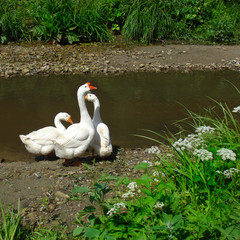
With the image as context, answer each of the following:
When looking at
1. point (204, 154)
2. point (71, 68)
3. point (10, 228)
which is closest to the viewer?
point (204, 154)

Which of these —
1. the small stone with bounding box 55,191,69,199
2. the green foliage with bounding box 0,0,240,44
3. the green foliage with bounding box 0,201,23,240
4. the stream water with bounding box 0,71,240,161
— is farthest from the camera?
the green foliage with bounding box 0,0,240,44

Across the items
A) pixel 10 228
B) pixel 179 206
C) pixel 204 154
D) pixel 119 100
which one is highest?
pixel 204 154

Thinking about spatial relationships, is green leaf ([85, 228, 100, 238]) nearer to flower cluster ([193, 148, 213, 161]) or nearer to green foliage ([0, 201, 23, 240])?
green foliage ([0, 201, 23, 240])

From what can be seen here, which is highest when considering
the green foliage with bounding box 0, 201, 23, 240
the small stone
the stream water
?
the green foliage with bounding box 0, 201, 23, 240

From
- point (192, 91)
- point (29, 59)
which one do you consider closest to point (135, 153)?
point (192, 91)

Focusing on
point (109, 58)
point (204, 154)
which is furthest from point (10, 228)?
point (109, 58)

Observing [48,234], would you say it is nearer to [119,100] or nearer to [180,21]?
[119,100]

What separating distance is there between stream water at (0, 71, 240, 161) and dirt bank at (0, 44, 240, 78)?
0.29 metres

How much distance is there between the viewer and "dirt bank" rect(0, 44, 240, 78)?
27.6 ft

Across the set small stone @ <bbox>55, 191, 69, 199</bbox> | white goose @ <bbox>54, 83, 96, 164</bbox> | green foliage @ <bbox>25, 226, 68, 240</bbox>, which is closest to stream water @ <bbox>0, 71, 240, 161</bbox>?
white goose @ <bbox>54, 83, 96, 164</bbox>

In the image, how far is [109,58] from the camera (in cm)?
903

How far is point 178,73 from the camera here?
8.66 m

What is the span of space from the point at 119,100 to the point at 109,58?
2.29 m

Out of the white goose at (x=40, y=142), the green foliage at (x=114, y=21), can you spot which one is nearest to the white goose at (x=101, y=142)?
the white goose at (x=40, y=142)
